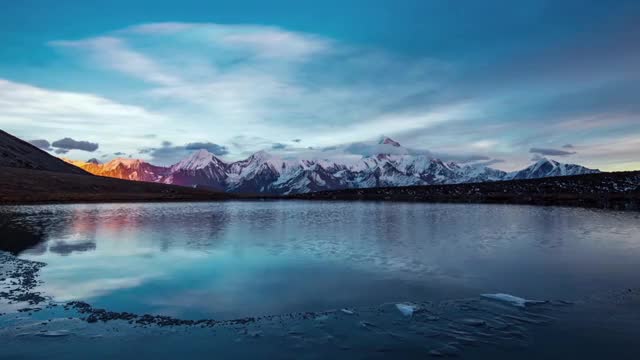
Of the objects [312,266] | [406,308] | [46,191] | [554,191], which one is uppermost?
[554,191]

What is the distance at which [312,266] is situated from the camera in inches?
1211

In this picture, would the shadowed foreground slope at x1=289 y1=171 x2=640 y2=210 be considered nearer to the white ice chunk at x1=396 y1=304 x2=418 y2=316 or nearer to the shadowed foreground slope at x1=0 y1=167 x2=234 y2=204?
the shadowed foreground slope at x1=0 y1=167 x2=234 y2=204

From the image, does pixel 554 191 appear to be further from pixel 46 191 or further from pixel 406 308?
pixel 46 191

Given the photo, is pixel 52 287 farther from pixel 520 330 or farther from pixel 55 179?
pixel 55 179

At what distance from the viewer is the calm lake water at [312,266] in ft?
74.8

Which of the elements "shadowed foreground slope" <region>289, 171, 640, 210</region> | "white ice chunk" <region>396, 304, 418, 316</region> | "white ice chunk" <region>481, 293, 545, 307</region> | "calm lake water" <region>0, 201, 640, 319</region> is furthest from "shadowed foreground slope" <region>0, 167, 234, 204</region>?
"white ice chunk" <region>481, 293, 545, 307</region>

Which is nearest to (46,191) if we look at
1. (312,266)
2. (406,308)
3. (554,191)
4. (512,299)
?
(312,266)

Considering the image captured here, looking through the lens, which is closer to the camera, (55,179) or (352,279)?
(352,279)

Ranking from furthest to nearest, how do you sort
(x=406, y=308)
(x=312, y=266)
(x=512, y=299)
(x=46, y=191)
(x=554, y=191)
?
(x=46, y=191), (x=554, y=191), (x=312, y=266), (x=512, y=299), (x=406, y=308)

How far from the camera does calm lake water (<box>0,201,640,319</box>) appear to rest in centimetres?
2280

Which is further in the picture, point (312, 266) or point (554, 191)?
point (554, 191)

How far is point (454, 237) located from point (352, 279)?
2235 centimetres

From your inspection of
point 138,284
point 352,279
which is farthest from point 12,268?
point 352,279

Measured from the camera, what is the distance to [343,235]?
48.6 meters
